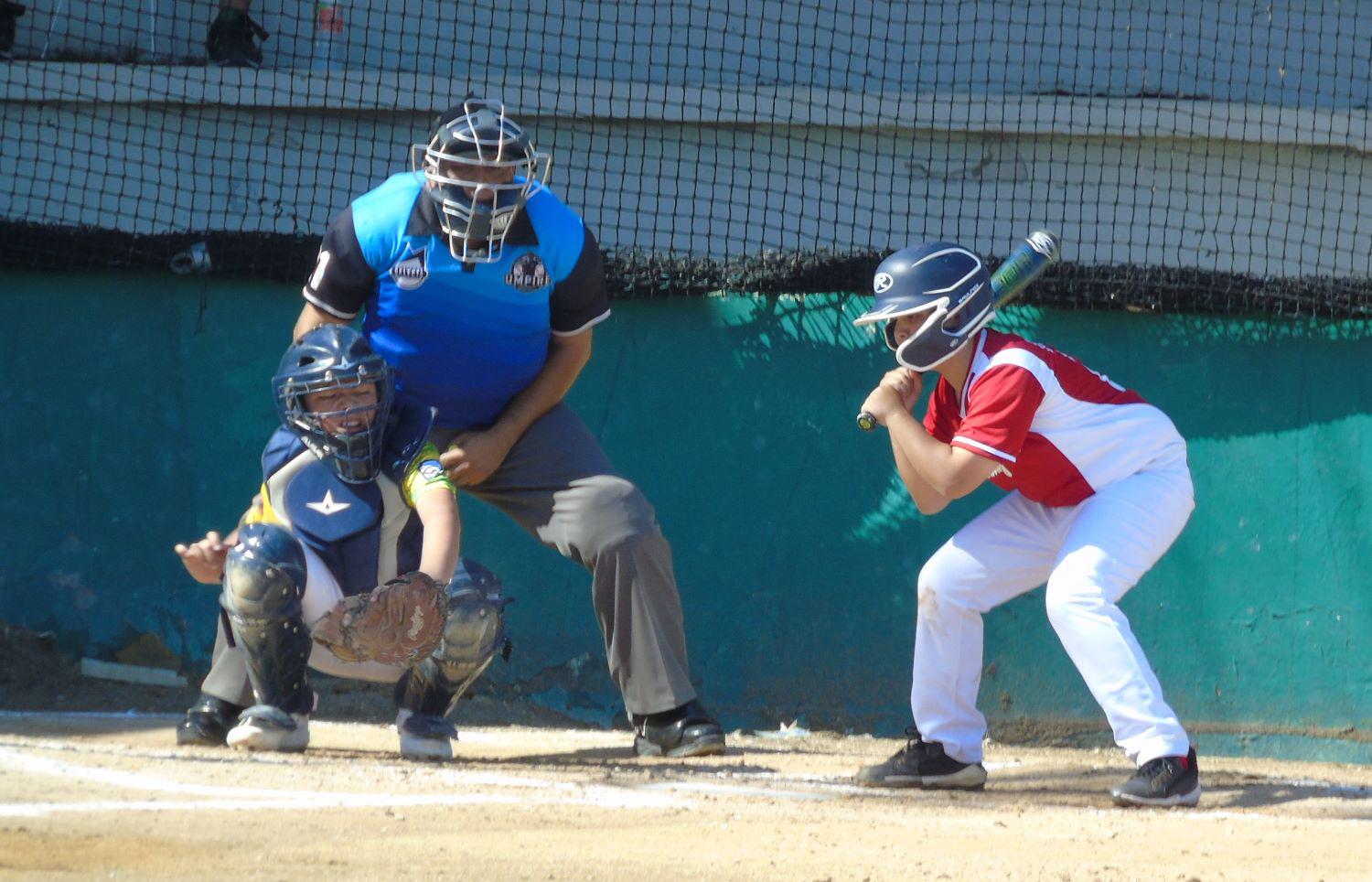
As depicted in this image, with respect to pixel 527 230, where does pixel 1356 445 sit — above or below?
below

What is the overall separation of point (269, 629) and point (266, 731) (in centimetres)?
30

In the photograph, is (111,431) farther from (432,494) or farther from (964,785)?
(964,785)

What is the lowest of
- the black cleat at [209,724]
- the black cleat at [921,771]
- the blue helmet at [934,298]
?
the black cleat at [209,724]

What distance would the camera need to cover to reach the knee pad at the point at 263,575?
4324 mm

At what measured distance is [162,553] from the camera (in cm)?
634

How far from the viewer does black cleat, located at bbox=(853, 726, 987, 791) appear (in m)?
4.54

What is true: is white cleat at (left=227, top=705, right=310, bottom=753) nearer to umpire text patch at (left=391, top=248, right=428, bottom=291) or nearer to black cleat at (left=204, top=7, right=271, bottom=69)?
umpire text patch at (left=391, top=248, right=428, bottom=291)

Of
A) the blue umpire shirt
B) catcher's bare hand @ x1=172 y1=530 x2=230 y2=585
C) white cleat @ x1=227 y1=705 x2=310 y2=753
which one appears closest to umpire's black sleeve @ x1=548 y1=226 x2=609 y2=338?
the blue umpire shirt

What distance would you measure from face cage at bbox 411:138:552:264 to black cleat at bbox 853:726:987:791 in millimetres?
1833

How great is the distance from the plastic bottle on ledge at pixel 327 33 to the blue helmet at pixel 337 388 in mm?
3960

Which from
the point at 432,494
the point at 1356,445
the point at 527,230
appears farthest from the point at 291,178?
the point at 1356,445

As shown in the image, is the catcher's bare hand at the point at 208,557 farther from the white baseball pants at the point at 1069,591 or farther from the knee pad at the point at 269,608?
the white baseball pants at the point at 1069,591

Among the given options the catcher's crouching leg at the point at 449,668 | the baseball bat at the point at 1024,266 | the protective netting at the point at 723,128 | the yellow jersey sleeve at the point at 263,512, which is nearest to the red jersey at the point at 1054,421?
the baseball bat at the point at 1024,266

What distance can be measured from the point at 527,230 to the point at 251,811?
2084 millimetres
